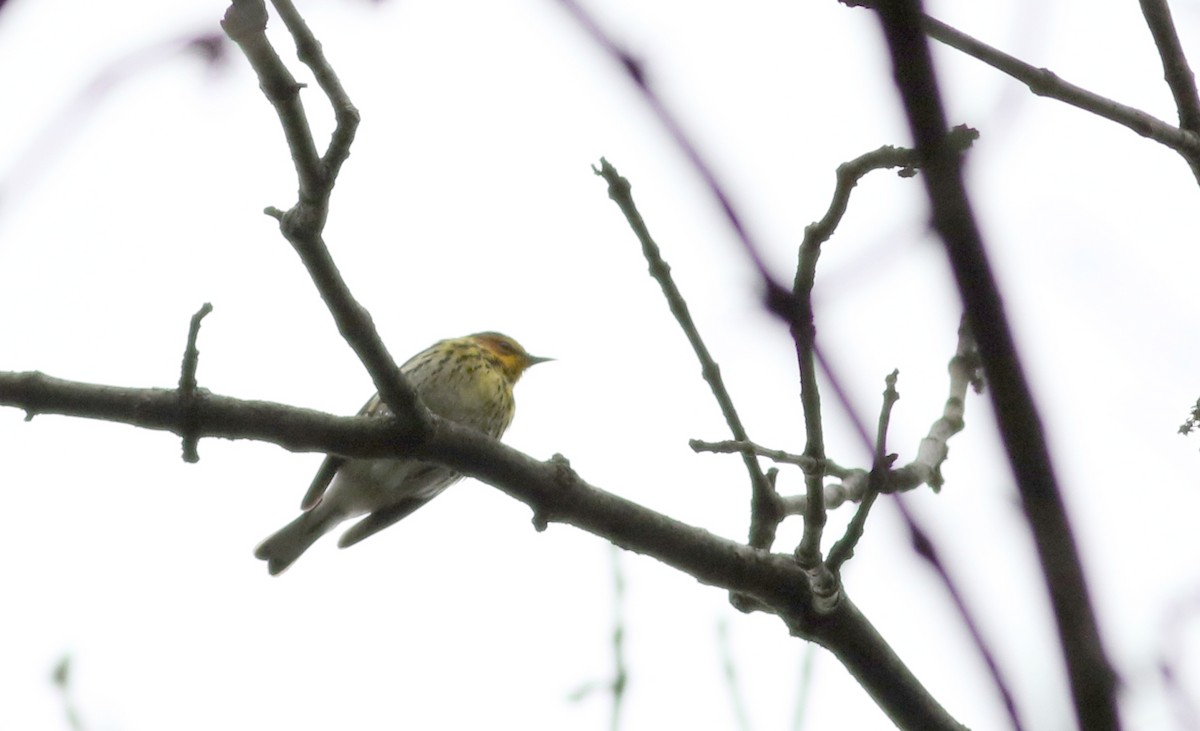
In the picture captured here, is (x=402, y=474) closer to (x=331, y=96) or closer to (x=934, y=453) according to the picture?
(x=934, y=453)

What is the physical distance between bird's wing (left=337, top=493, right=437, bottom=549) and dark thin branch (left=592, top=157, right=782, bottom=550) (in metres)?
4.17

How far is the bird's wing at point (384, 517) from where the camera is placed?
7.17 meters

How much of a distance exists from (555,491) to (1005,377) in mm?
2102

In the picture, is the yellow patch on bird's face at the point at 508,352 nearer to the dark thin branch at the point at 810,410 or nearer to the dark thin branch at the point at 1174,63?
the dark thin branch at the point at 810,410

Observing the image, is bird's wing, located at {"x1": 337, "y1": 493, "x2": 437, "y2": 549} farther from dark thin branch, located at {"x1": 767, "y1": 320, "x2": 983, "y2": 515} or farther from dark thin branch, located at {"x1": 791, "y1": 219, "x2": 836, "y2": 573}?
dark thin branch, located at {"x1": 791, "y1": 219, "x2": 836, "y2": 573}

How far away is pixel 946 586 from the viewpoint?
155cm

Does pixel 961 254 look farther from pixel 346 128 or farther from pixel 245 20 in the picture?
pixel 346 128

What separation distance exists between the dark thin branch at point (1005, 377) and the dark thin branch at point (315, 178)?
1.46 m

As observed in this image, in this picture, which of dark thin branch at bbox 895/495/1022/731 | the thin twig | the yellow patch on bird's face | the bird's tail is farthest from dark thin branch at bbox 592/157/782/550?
the yellow patch on bird's face

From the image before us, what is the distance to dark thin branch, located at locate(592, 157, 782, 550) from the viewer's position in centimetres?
237

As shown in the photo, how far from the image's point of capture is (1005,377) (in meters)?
1.29

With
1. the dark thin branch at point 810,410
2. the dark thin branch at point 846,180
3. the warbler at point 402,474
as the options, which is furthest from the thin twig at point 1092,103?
the warbler at point 402,474

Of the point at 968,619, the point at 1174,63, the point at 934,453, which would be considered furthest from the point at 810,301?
the point at 934,453

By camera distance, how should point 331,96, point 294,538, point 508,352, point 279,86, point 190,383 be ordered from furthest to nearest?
point 508,352
point 294,538
point 190,383
point 331,96
point 279,86
